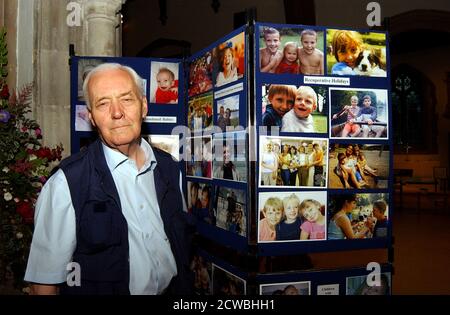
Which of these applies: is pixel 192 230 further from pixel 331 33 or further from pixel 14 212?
pixel 14 212

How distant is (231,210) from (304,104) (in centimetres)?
75

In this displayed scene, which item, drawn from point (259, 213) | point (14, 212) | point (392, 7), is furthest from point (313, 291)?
point (392, 7)

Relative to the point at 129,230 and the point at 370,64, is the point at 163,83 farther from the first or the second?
the point at 129,230

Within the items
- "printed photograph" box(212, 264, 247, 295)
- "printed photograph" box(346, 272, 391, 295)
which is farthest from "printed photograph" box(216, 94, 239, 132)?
"printed photograph" box(346, 272, 391, 295)

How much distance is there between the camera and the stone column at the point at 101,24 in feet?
11.2

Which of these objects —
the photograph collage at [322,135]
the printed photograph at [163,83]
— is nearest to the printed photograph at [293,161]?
the photograph collage at [322,135]

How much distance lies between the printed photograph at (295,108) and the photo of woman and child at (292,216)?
1.22 ft

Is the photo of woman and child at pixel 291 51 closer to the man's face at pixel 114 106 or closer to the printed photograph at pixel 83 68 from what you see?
the man's face at pixel 114 106

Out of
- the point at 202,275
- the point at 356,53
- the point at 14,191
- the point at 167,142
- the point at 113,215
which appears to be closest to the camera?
the point at 113,215

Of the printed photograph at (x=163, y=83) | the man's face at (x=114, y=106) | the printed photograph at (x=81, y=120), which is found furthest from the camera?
the printed photograph at (x=163, y=83)

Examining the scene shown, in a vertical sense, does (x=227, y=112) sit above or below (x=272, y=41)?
below

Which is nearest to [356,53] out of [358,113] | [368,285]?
[358,113]

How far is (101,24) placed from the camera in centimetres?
344

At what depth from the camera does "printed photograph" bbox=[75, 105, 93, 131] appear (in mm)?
3273
